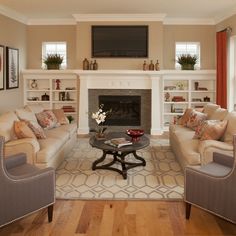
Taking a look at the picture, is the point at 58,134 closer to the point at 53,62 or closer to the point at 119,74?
the point at 119,74

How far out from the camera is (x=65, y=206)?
3799 millimetres

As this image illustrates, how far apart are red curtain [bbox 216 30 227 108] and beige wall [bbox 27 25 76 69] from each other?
3.58m

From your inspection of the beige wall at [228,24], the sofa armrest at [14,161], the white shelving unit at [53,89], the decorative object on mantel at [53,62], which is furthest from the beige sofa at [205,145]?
the decorative object on mantel at [53,62]

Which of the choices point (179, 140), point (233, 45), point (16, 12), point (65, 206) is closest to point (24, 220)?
point (65, 206)

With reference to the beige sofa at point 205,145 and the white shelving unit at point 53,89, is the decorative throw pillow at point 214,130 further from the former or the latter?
the white shelving unit at point 53,89

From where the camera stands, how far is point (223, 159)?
366 centimetres

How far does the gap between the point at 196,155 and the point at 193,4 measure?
3.63 metres

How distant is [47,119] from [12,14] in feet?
9.77

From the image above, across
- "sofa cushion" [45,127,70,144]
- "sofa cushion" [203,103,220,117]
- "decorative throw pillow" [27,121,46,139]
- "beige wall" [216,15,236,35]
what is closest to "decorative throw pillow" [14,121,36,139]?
"decorative throw pillow" [27,121,46,139]

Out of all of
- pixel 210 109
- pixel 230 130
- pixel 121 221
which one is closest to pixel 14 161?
pixel 121 221

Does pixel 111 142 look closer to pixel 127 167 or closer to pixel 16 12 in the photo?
pixel 127 167

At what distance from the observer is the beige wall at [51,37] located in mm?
8438

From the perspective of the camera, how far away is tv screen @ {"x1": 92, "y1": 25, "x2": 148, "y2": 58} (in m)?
7.95

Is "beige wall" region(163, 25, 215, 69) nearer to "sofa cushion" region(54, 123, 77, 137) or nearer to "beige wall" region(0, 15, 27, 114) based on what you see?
"sofa cushion" region(54, 123, 77, 137)
